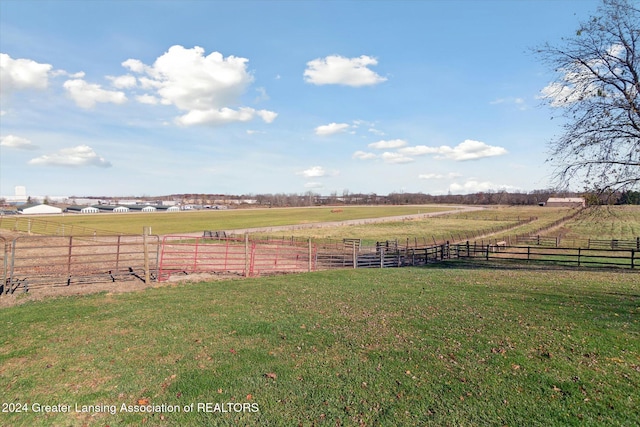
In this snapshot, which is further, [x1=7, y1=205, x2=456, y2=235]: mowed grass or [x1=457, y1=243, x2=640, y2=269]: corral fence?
[x1=7, y1=205, x2=456, y2=235]: mowed grass

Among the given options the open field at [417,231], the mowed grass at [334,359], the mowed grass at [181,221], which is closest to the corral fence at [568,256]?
the open field at [417,231]

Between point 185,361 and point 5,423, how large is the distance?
7.64 ft

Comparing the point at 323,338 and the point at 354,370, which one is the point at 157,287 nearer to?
the point at 323,338

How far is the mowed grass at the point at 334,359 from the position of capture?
180 inches

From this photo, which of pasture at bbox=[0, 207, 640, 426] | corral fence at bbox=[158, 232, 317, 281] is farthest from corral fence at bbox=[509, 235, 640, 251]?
pasture at bbox=[0, 207, 640, 426]

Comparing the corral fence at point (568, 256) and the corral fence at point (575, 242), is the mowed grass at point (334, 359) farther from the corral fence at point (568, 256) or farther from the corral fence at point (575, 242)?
the corral fence at point (575, 242)

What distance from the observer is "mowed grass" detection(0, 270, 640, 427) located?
4566 mm

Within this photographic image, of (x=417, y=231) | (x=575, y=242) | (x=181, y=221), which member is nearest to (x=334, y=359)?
(x=575, y=242)

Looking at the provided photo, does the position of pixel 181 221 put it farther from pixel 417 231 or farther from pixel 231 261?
pixel 231 261

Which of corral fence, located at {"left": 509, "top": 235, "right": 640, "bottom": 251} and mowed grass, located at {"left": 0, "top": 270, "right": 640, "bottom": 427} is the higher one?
mowed grass, located at {"left": 0, "top": 270, "right": 640, "bottom": 427}

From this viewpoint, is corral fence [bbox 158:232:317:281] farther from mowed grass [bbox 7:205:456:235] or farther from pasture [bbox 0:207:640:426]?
mowed grass [bbox 7:205:456:235]

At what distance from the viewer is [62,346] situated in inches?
266

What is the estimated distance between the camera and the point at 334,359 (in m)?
6.12

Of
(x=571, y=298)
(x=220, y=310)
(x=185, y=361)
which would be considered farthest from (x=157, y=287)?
(x=571, y=298)
